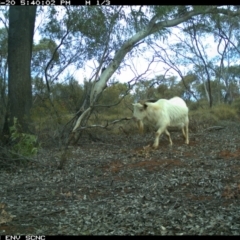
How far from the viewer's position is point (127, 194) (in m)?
6.13

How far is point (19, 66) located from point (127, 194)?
627cm

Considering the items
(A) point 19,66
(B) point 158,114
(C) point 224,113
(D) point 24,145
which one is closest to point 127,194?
(D) point 24,145

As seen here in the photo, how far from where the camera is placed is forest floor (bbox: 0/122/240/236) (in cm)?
457

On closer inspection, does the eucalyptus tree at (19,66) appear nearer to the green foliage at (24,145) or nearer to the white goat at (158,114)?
the green foliage at (24,145)

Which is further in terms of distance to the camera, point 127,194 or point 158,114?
point 158,114

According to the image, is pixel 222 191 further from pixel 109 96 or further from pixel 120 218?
pixel 109 96

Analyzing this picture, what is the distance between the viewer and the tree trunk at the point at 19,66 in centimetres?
1090

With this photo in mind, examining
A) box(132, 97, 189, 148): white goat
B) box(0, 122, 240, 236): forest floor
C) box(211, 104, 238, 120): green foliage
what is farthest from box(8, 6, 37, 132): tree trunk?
box(211, 104, 238, 120): green foliage

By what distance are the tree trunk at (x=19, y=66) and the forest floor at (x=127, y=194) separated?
1436 mm

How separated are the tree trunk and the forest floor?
1.44 m

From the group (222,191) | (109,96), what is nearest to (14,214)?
(222,191)

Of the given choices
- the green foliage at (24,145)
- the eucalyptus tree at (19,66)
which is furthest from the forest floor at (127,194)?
the eucalyptus tree at (19,66)

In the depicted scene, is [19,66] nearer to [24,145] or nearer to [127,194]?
[24,145]

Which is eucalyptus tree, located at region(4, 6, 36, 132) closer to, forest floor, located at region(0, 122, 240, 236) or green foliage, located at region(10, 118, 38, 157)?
forest floor, located at region(0, 122, 240, 236)
